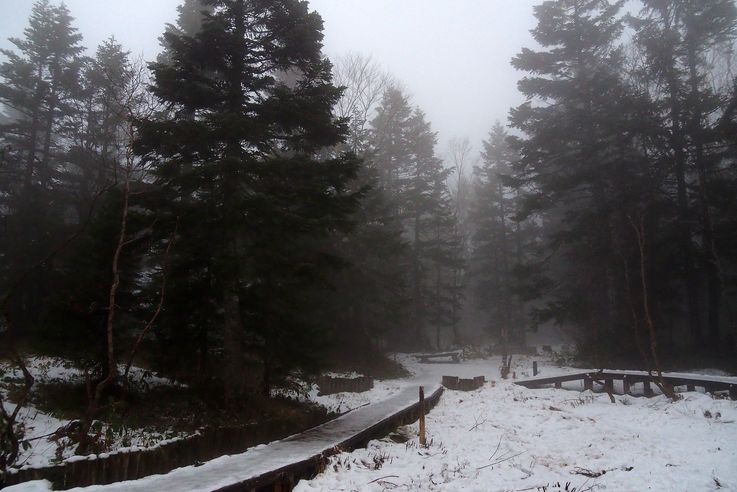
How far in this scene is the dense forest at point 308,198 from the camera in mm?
12594

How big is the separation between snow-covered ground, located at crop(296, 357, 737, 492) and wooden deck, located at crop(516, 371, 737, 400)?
6.42 feet

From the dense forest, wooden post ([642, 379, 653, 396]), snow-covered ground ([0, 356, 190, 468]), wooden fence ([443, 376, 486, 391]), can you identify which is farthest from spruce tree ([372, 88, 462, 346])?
snow-covered ground ([0, 356, 190, 468])

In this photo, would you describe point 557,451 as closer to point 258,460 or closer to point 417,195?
point 258,460

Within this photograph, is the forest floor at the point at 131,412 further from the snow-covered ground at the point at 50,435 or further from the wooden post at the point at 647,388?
the wooden post at the point at 647,388

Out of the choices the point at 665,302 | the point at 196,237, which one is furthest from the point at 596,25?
the point at 196,237

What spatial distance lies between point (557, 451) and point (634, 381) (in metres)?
11.8

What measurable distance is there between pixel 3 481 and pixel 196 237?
6.72 metres

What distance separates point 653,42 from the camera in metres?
26.9

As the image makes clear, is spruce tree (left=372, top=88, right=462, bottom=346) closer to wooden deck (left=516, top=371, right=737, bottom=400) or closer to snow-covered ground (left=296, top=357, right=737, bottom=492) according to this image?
wooden deck (left=516, top=371, right=737, bottom=400)

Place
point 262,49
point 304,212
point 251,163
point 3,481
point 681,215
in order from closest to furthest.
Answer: point 3,481
point 251,163
point 304,212
point 262,49
point 681,215

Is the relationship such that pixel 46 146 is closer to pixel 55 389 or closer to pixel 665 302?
pixel 55 389

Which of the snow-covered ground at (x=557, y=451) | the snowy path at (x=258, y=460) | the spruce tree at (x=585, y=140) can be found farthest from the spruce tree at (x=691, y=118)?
the snowy path at (x=258, y=460)

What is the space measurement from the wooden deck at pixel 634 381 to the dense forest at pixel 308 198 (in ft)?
3.93

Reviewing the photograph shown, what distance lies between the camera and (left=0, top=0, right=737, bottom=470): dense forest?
12.6m
